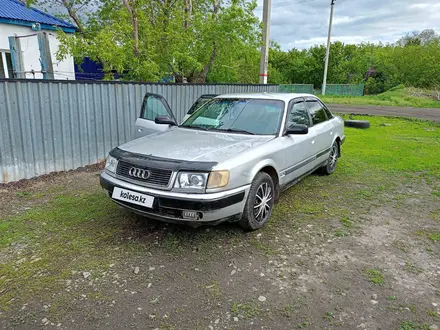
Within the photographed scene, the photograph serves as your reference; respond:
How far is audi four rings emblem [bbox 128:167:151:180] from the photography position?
3229mm

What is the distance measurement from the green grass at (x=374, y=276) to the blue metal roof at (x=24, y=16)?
440 inches

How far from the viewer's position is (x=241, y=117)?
14.5ft

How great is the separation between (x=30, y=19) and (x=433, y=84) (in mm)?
40771

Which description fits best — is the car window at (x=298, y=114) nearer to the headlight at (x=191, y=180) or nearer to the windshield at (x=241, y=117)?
the windshield at (x=241, y=117)

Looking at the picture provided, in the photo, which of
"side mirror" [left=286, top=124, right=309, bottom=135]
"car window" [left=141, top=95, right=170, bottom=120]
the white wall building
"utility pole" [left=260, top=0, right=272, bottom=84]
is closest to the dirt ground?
"side mirror" [left=286, top=124, right=309, bottom=135]

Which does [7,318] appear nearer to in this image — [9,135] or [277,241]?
[277,241]

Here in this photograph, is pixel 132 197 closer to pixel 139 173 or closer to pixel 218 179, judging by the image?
pixel 139 173

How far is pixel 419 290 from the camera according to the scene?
274 centimetres

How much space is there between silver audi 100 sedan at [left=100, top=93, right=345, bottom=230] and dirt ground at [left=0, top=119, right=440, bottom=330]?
0.44 m

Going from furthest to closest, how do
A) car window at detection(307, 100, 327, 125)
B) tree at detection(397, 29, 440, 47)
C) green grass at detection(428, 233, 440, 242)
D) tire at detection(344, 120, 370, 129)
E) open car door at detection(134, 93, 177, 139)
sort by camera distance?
1. tree at detection(397, 29, 440, 47)
2. tire at detection(344, 120, 370, 129)
3. open car door at detection(134, 93, 177, 139)
4. car window at detection(307, 100, 327, 125)
5. green grass at detection(428, 233, 440, 242)

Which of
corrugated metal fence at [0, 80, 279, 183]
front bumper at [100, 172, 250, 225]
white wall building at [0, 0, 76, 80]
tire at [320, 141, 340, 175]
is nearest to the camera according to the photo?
front bumper at [100, 172, 250, 225]

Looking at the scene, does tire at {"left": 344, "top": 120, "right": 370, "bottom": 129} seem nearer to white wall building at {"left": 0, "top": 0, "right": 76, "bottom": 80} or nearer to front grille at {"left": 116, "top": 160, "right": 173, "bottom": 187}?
white wall building at {"left": 0, "top": 0, "right": 76, "bottom": 80}

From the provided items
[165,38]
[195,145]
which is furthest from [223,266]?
[165,38]

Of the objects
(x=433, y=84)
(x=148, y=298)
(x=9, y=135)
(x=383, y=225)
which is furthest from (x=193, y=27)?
(x=433, y=84)
